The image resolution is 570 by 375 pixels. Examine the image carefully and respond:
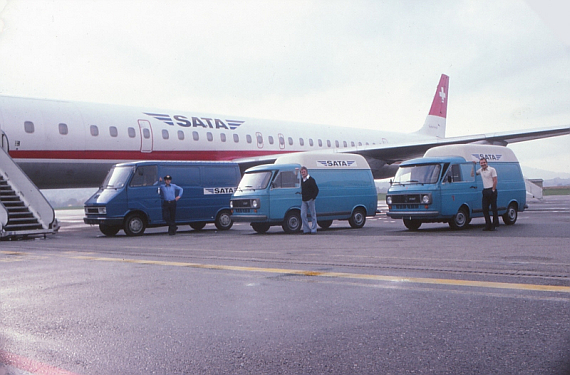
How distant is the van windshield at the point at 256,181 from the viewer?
622 inches

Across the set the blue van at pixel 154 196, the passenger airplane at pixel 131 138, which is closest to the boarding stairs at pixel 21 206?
the passenger airplane at pixel 131 138

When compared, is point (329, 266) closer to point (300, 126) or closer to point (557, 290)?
point (557, 290)

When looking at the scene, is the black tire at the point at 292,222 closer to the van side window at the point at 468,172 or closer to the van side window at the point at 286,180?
the van side window at the point at 286,180

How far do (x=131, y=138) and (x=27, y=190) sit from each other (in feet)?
15.6

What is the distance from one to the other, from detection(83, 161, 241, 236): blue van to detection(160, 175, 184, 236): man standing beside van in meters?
0.64

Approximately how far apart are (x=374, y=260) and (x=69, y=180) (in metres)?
14.3

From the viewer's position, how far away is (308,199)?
49.6 feet

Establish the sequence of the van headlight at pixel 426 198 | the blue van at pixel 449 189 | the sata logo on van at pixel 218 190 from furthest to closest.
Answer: the sata logo on van at pixel 218 190, the blue van at pixel 449 189, the van headlight at pixel 426 198

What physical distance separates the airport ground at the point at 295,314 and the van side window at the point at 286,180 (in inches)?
264

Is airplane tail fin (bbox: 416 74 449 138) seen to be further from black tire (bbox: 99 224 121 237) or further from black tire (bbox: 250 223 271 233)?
black tire (bbox: 99 224 121 237)

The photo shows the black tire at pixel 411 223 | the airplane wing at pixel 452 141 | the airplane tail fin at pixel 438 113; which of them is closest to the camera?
the black tire at pixel 411 223

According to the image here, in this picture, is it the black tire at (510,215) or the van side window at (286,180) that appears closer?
the black tire at (510,215)

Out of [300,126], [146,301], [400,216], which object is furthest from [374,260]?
[300,126]

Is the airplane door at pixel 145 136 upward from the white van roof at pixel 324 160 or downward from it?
upward
